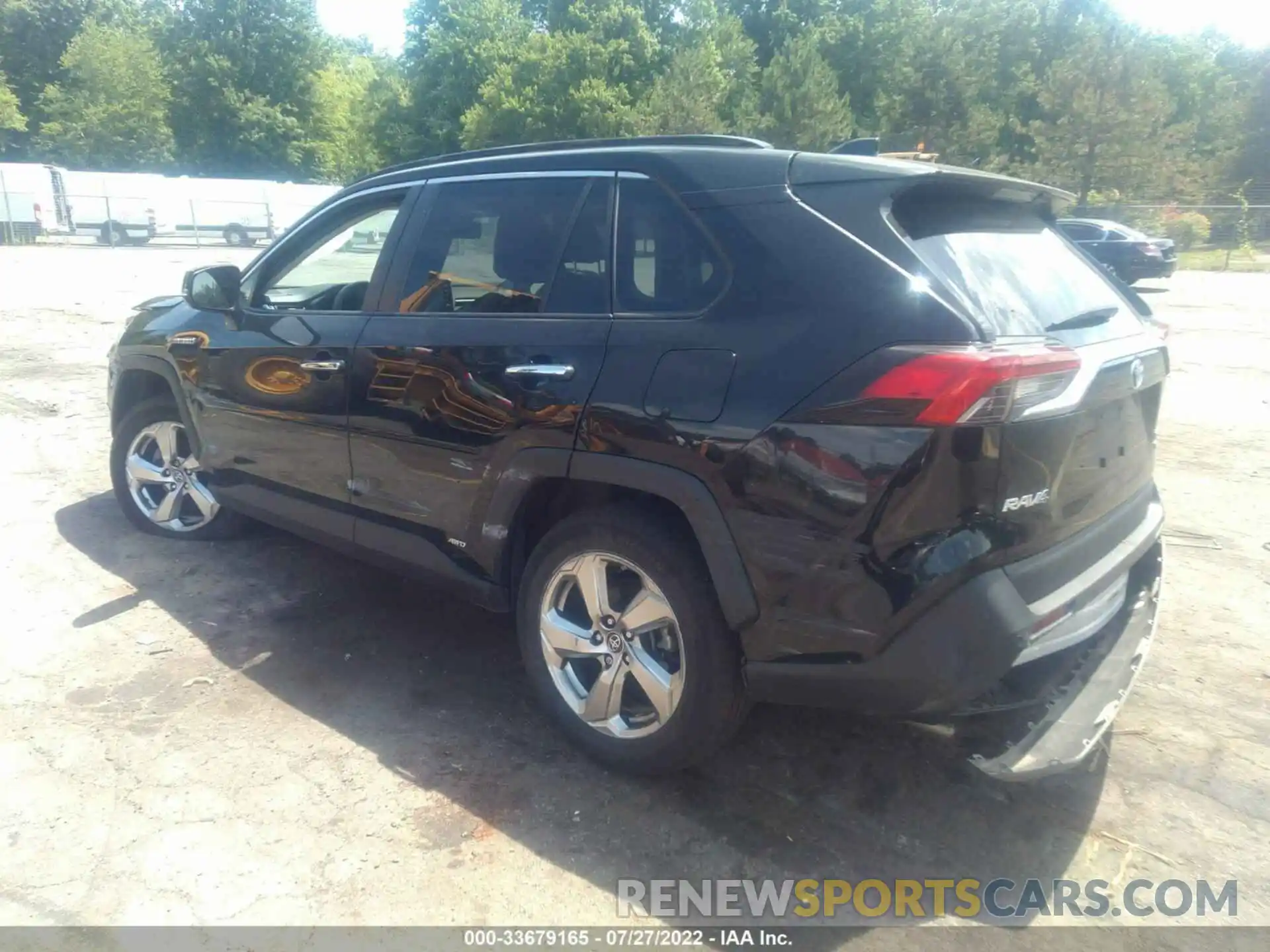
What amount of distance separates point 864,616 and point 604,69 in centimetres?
4394

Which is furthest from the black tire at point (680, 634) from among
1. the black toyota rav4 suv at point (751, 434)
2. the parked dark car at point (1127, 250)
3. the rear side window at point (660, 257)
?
the parked dark car at point (1127, 250)

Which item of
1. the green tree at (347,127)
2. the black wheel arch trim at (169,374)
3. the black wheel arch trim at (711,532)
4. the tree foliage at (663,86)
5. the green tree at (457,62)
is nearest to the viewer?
the black wheel arch trim at (711,532)

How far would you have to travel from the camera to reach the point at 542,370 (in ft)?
10.1

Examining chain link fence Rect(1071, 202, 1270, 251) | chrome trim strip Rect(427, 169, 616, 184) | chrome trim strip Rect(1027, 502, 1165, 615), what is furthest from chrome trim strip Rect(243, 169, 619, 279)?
chain link fence Rect(1071, 202, 1270, 251)

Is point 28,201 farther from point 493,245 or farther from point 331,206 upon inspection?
point 493,245

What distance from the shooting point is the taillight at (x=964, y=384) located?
7.56 feet

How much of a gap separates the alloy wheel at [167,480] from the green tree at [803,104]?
33006 millimetres

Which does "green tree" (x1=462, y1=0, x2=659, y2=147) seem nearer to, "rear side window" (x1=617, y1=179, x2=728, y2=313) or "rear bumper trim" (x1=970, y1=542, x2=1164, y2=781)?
"rear side window" (x1=617, y1=179, x2=728, y2=313)

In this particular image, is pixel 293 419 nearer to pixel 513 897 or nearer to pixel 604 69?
pixel 513 897

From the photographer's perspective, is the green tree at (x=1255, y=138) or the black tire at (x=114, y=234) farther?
the green tree at (x=1255, y=138)

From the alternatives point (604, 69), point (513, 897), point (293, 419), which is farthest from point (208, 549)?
point (604, 69)

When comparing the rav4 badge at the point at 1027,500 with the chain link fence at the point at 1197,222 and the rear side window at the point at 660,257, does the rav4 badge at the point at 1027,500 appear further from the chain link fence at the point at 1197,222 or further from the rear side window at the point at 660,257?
the chain link fence at the point at 1197,222
